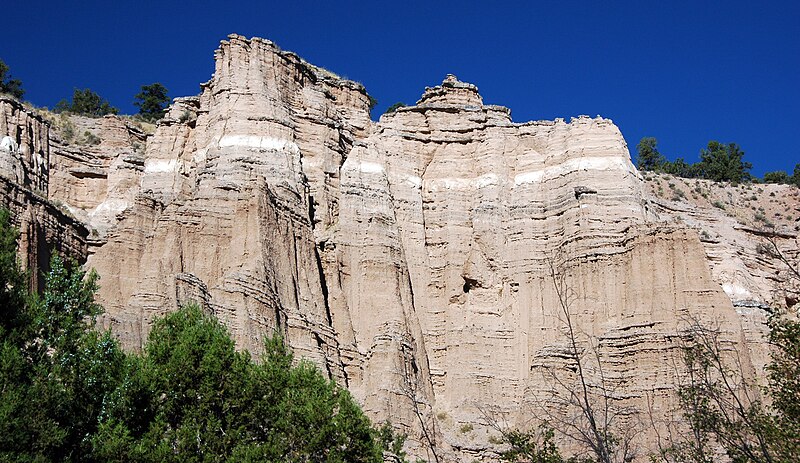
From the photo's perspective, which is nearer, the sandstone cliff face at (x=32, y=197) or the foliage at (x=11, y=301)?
the foliage at (x=11, y=301)

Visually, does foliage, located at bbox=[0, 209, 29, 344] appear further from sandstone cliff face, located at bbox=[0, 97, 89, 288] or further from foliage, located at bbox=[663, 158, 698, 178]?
foliage, located at bbox=[663, 158, 698, 178]

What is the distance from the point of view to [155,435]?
26438 millimetres

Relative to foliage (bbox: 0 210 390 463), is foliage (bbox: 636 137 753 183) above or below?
above

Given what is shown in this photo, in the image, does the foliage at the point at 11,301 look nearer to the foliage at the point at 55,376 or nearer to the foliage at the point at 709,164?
the foliage at the point at 55,376

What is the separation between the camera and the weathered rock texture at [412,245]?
145 feet

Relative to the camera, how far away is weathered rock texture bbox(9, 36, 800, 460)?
44344 millimetres

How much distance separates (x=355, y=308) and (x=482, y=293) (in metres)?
6.17

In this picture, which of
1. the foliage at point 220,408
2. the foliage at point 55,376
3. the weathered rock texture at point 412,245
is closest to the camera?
the foliage at point 55,376

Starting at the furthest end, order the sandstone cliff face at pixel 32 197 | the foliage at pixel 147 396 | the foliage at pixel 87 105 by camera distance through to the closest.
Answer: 1. the foliage at pixel 87 105
2. the sandstone cliff face at pixel 32 197
3. the foliage at pixel 147 396

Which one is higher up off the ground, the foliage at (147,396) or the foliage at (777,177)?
the foliage at (777,177)

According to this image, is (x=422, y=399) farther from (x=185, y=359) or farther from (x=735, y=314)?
(x=185, y=359)

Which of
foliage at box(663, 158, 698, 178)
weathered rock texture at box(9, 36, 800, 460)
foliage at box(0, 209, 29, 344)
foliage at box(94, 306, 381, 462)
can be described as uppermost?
foliage at box(663, 158, 698, 178)

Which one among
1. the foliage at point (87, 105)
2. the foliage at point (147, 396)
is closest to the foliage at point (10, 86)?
the foliage at point (87, 105)

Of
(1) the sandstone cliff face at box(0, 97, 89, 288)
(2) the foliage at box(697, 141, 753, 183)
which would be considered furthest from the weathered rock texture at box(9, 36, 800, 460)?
(2) the foliage at box(697, 141, 753, 183)
